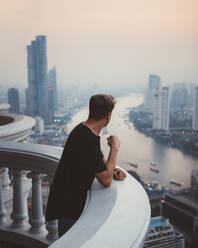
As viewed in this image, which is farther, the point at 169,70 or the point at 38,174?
the point at 169,70

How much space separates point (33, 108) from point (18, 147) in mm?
6128

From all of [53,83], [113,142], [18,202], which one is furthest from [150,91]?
[113,142]

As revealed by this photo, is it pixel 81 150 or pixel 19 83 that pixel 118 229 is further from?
pixel 19 83

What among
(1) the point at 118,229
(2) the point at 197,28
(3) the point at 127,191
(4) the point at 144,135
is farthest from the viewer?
(2) the point at 197,28

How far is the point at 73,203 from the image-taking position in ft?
2.69

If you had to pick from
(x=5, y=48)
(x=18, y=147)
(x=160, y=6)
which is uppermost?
(x=160, y=6)

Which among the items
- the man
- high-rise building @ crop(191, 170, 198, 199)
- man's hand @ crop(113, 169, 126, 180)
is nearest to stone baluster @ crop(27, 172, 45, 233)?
the man

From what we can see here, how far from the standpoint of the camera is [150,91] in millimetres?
8445

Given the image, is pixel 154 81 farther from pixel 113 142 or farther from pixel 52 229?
pixel 113 142

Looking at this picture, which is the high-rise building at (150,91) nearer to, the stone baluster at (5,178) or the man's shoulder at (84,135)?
the stone baluster at (5,178)

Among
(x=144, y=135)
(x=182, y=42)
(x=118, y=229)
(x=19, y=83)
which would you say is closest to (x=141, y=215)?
(x=118, y=229)

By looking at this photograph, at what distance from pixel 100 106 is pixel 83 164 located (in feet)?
0.56

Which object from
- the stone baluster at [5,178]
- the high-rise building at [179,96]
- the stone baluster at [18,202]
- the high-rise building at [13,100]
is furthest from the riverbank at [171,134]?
the stone baluster at [18,202]

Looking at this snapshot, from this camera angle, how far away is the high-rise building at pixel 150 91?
26.1 ft
